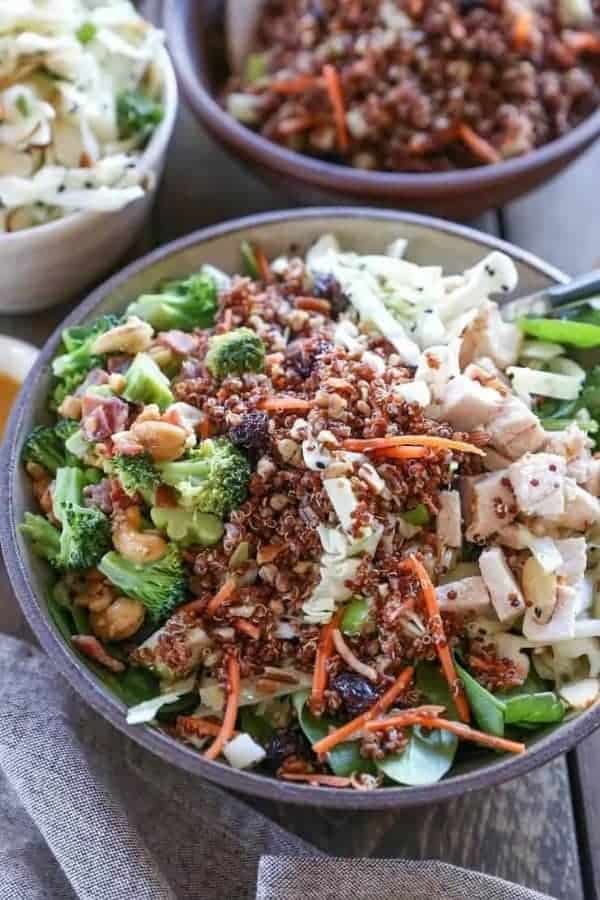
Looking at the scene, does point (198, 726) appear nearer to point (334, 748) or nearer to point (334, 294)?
point (334, 748)

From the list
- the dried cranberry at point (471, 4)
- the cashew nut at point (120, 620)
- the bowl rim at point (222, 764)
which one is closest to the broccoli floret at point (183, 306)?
the bowl rim at point (222, 764)

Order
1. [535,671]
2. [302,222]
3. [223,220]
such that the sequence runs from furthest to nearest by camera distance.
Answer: [223,220] → [302,222] → [535,671]

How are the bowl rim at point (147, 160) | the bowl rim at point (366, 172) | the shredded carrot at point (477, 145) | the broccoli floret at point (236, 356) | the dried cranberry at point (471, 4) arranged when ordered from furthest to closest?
the dried cranberry at point (471, 4), the shredded carrot at point (477, 145), the bowl rim at point (366, 172), the bowl rim at point (147, 160), the broccoli floret at point (236, 356)

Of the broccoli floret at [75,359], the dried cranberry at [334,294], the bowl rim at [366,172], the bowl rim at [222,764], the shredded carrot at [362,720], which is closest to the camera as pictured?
the bowl rim at [222,764]

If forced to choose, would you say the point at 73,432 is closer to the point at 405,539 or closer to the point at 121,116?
the point at 405,539

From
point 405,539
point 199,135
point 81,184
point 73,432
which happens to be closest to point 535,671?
point 405,539

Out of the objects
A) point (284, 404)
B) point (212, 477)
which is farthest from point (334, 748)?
point (284, 404)

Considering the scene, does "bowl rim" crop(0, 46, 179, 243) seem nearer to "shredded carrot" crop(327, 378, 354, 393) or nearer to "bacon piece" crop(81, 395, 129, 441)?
"bacon piece" crop(81, 395, 129, 441)

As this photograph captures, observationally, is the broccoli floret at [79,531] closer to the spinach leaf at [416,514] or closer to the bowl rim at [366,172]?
the spinach leaf at [416,514]
